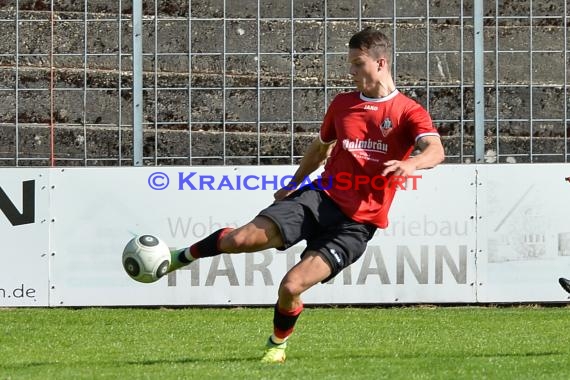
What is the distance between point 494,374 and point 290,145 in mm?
6473

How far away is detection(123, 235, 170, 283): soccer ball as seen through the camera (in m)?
7.73

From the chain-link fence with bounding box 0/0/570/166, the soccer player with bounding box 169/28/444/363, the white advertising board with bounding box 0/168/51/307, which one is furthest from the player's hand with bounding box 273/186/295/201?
the white advertising board with bounding box 0/168/51/307

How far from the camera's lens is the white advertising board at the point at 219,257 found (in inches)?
504

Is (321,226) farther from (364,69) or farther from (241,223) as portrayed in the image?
(241,223)

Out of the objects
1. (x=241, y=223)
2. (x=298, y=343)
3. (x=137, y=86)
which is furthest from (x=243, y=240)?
(x=137, y=86)

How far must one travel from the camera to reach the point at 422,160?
24.3 feet

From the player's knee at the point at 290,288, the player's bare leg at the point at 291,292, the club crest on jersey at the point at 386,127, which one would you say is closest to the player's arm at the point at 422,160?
the club crest on jersey at the point at 386,127

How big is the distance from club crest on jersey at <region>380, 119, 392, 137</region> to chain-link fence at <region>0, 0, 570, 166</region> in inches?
208

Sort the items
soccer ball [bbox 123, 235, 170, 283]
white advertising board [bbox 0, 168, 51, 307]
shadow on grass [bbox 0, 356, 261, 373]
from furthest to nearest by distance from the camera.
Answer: white advertising board [bbox 0, 168, 51, 307], shadow on grass [bbox 0, 356, 261, 373], soccer ball [bbox 123, 235, 170, 283]

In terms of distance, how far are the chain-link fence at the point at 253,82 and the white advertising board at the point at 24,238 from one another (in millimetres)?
716

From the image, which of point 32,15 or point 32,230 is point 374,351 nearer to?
point 32,230

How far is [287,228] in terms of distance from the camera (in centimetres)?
757

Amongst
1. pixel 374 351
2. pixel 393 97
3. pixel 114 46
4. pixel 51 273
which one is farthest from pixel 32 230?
Result: pixel 393 97

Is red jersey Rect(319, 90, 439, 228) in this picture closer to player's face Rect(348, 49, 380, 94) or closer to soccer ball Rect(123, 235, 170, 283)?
player's face Rect(348, 49, 380, 94)
